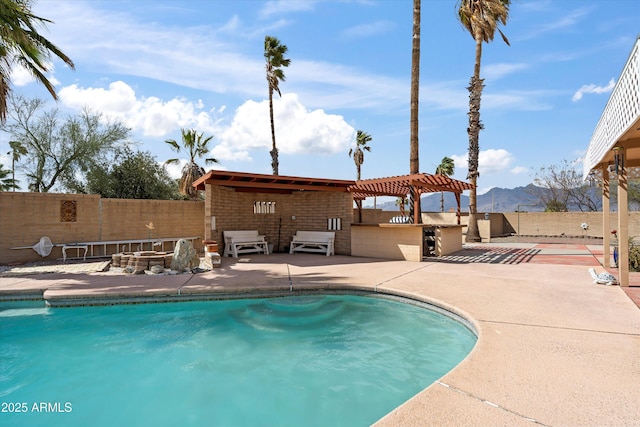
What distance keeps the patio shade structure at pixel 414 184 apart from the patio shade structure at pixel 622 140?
4.21 m

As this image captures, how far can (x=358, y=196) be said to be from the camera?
690 inches

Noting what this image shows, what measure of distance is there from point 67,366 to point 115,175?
15058 mm

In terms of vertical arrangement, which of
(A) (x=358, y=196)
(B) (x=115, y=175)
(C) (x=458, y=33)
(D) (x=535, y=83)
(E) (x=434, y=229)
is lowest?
(E) (x=434, y=229)

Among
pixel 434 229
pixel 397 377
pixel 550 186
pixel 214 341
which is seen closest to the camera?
pixel 397 377

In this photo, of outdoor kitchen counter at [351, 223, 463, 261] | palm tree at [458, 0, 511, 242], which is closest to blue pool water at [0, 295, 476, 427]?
outdoor kitchen counter at [351, 223, 463, 261]

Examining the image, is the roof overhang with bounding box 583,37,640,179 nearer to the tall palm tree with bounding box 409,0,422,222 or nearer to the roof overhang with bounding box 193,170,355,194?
the tall palm tree with bounding box 409,0,422,222

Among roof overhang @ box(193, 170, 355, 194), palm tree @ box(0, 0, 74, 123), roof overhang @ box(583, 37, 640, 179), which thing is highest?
palm tree @ box(0, 0, 74, 123)

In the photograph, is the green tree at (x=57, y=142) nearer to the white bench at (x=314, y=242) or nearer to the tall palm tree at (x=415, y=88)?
the white bench at (x=314, y=242)

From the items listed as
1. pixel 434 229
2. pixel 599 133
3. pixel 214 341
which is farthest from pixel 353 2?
pixel 214 341

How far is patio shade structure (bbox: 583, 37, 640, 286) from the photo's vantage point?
4.60 metres

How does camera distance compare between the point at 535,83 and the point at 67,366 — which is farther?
the point at 535,83

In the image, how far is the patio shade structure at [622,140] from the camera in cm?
460

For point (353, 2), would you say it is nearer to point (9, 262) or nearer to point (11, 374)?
point (11, 374)

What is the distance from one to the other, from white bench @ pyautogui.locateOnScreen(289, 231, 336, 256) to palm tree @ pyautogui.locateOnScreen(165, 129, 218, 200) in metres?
9.91
